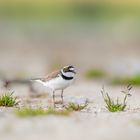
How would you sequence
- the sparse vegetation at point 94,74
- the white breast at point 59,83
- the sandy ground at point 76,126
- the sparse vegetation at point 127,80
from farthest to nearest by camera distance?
the sparse vegetation at point 94,74
the sparse vegetation at point 127,80
the white breast at point 59,83
the sandy ground at point 76,126

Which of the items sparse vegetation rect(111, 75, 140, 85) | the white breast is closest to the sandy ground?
the white breast

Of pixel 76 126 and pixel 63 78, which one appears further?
pixel 63 78

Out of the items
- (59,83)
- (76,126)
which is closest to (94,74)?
(59,83)

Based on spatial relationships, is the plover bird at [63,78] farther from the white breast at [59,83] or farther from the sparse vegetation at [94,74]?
the sparse vegetation at [94,74]

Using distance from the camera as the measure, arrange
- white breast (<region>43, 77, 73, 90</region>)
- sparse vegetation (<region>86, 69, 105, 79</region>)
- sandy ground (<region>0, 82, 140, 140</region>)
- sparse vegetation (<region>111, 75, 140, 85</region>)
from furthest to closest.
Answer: sparse vegetation (<region>86, 69, 105, 79</region>) → sparse vegetation (<region>111, 75, 140, 85</region>) → white breast (<region>43, 77, 73, 90</region>) → sandy ground (<region>0, 82, 140, 140</region>)

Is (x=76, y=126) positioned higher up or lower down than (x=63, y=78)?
lower down

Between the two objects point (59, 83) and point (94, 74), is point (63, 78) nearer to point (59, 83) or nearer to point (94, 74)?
point (59, 83)

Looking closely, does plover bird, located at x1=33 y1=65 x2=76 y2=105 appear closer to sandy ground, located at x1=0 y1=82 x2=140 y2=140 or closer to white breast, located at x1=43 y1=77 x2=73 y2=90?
white breast, located at x1=43 y1=77 x2=73 y2=90

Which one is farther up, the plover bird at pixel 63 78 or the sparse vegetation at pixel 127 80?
the sparse vegetation at pixel 127 80

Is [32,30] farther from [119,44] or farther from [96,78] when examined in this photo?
[96,78]

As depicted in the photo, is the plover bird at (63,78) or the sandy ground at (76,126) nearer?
the sandy ground at (76,126)

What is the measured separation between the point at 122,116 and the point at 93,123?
90cm

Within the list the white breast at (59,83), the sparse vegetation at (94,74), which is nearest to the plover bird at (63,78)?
the white breast at (59,83)

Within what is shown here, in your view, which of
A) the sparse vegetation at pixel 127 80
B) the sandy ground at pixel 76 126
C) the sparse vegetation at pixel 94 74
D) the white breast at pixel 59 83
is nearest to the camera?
the sandy ground at pixel 76 126
